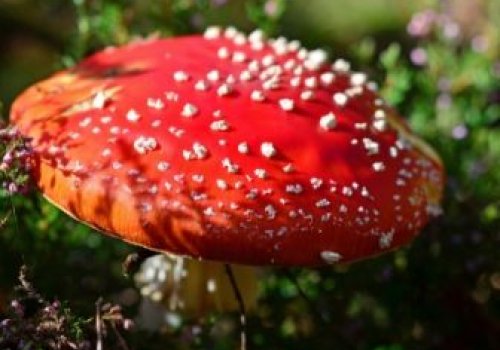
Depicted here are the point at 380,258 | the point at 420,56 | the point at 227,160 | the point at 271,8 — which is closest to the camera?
the point at 227,160

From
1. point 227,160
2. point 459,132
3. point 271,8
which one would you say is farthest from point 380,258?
point 227,160

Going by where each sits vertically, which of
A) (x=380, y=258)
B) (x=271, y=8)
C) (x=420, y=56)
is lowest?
(x=380, y=258)

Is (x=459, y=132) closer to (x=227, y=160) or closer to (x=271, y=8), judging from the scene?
(x=271, y=8)

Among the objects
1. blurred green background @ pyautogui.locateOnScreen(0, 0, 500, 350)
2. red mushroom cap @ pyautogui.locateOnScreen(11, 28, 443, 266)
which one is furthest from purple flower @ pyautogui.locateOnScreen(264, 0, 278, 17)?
red mushroom cap @ pyautogui.locateOnScreen(11, 28, 443, 266)

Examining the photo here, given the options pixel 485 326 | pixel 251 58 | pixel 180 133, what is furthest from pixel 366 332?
pixel 180 133

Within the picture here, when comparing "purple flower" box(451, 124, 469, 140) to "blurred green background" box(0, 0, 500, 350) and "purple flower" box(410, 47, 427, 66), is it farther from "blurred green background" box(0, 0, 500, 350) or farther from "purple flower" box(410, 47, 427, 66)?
"purple flower" box(410, 47, 427, 66)

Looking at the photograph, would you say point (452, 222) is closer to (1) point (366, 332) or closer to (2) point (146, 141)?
(1) point (366, 332)

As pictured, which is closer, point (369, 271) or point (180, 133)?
point (180, 133)
